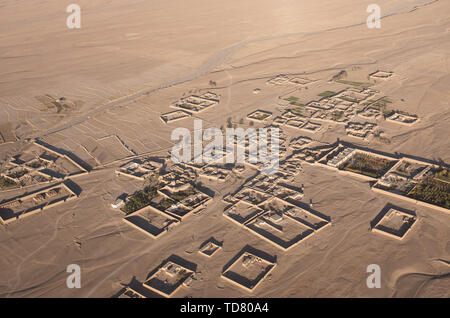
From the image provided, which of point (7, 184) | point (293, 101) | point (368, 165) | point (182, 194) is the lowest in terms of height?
point (7, 184)

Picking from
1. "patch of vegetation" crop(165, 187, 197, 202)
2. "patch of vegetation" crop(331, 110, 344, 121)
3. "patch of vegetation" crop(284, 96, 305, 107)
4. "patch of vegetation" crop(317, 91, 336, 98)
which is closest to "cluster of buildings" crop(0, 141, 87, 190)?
"patch of vegetation" crop(165, 187, 197, 202)

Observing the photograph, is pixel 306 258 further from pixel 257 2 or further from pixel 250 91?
pixel 257 2

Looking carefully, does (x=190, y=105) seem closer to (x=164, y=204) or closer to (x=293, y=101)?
(x=293, y=101)

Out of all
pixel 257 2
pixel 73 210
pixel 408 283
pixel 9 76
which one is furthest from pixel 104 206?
pixel 257 2

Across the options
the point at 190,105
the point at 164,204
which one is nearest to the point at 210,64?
the point at 190,105

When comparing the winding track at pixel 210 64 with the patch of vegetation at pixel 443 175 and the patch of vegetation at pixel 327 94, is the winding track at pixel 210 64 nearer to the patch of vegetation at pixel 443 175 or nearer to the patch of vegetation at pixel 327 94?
the patch of vegetation at pixel 327 94

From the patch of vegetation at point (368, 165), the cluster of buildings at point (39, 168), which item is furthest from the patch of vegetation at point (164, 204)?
the patch of vegetation at point (368, 165)

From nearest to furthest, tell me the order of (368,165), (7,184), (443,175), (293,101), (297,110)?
(443,175), (368,165), (7,184), (297,110), (293,101)
